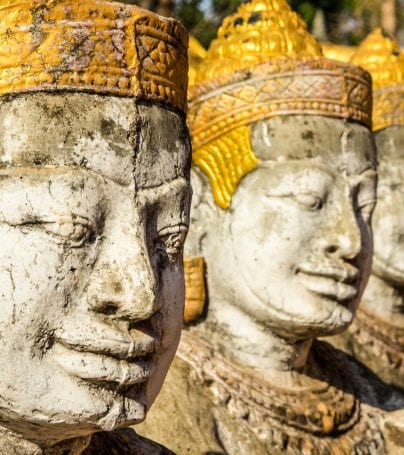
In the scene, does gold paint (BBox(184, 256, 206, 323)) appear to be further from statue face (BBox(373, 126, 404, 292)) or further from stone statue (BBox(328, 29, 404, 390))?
statue face (BBox(373, 126, 404, 292))

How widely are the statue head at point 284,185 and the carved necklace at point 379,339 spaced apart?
1310 mm

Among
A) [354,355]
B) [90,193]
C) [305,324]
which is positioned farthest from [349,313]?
[90,193]

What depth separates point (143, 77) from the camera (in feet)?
8.39

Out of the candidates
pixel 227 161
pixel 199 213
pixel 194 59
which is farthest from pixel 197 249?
pixel 194 59

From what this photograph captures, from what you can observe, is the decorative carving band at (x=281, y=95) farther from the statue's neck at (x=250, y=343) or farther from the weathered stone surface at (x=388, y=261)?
the weathered stone surface at (x=388, y=261)

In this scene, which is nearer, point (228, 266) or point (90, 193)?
point (90, 193)

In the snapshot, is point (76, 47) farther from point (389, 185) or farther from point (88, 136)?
point (389, 185)

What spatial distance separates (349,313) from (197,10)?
9.23m

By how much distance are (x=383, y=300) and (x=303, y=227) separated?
214 centimetres

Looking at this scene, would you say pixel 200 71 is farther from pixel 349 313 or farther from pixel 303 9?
pixel 303 9

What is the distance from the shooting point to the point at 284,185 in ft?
13.5

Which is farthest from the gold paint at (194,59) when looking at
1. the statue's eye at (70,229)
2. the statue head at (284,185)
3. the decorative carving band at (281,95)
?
the statue's eye at (70,229)

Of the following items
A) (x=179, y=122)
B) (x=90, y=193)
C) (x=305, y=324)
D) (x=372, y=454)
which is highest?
(x=179, y=122)

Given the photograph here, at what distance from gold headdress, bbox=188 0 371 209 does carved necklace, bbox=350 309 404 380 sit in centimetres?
158
